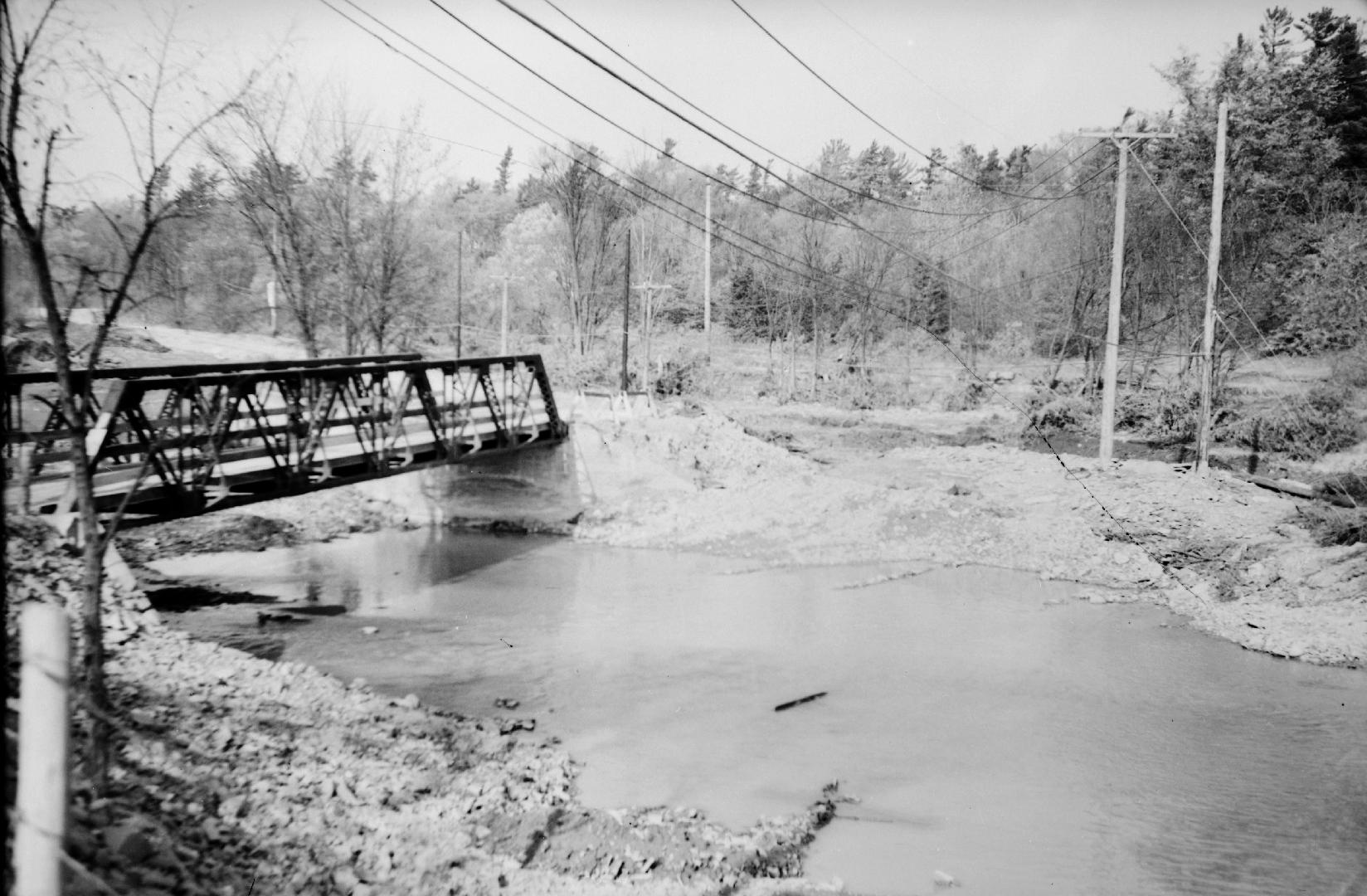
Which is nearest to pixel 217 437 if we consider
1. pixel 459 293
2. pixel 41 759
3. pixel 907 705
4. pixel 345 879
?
pixel 345 879

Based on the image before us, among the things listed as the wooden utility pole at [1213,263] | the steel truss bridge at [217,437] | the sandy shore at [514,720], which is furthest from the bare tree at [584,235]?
the wooden utility pole at [1213,263]

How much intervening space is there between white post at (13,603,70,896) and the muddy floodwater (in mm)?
5629

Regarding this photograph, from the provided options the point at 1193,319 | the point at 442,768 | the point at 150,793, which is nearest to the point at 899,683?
the point at 442,768

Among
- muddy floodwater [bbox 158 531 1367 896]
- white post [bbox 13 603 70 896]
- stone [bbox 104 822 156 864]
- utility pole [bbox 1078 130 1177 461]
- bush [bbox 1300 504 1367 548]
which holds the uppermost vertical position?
utility pole [bbox 1078 130 1177 461]

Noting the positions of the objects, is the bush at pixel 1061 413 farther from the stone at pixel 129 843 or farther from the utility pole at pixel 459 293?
the stone at pixel 129 843

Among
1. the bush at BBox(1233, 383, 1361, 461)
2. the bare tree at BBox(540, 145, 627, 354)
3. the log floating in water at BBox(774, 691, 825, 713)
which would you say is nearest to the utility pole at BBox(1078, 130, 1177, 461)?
the bush at BBox(1233, 383, 1361, 461)

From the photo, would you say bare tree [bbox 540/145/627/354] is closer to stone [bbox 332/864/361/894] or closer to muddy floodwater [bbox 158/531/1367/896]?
muddy floodwater [bbox 158/531/1367/896]

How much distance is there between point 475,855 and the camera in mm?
6199

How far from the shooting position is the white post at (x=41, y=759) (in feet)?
7.50

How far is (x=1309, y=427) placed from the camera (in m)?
21.7

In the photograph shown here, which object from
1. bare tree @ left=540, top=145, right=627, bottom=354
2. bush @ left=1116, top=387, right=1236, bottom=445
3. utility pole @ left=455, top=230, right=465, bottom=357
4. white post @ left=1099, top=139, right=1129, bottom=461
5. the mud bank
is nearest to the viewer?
the mud bank

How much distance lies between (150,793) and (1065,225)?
3163 centimetres

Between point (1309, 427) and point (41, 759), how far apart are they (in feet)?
84.4

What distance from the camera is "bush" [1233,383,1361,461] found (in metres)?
21.3
